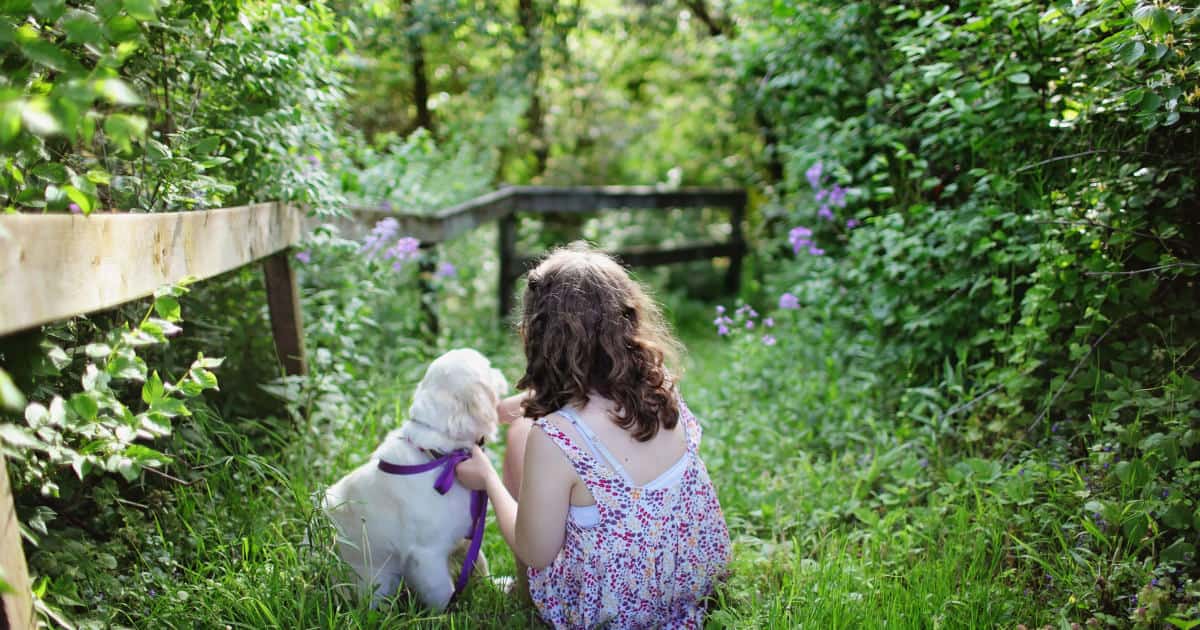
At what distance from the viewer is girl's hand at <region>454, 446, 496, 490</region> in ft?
7.29

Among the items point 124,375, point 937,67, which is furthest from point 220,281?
point 937,67

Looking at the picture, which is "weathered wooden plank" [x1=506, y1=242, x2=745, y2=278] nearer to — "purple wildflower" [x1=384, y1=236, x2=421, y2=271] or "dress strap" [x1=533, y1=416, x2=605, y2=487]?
"purple wildflower" [x1=384, y1=236, x2=421, y2=271]

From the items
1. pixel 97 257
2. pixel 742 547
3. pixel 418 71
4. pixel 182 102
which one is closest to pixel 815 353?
pixel 742 547

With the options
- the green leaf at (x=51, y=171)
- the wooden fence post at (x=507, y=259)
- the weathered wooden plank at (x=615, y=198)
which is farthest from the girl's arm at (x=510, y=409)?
the weathered wooden plank at (x=615, y=198)

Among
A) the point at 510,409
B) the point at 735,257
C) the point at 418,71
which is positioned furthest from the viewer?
the point at 418,71

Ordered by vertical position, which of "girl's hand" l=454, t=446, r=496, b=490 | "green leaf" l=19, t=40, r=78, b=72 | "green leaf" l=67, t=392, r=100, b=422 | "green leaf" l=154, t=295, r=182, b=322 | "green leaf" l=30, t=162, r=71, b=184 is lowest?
"girl's hand" l=454, t=446, r=496, b=490

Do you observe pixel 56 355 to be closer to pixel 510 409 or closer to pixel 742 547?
pixel 510 409

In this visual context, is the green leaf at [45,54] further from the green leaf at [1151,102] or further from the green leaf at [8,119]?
the green leaf at [1151,102]

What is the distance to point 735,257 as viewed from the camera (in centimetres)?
807

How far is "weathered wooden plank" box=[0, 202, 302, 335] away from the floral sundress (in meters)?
0.93

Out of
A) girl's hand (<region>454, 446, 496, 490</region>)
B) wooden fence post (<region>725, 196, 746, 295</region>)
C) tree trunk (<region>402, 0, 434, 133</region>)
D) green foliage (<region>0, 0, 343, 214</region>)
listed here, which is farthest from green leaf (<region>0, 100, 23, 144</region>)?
wooden fence post (<region>725, 196, 746, 295</region>)

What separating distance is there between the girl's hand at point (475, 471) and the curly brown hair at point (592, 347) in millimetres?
263

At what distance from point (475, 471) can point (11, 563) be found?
1114mm

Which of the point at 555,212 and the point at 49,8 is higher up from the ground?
the point at 49,8
